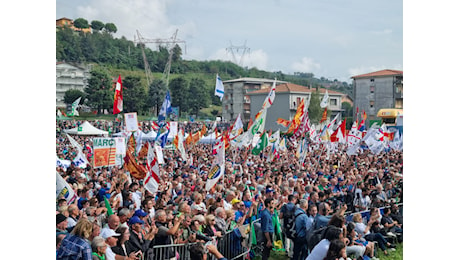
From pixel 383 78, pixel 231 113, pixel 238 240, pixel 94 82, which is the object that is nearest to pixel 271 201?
pixel 238 240

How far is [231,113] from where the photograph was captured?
88062 millimetres

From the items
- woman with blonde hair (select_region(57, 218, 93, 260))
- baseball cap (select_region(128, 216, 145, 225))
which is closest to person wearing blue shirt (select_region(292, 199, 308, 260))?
baseball cap (select_region(128, 216, 145, 225))

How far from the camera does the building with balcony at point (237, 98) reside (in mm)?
86062

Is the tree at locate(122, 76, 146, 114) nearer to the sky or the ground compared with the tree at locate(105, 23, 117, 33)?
nearer to the ground

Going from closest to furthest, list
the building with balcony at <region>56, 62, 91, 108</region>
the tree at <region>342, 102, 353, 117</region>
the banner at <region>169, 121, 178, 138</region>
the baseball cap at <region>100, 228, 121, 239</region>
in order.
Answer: the baseball cap at <region>100, 228, 121, 239</region> < the building with balcony at <region>56, 62, 91, 108</region> < the banner at <region>169, 121, 178, 138</region> < the tree at <region>342, 102, 353, 117</region>

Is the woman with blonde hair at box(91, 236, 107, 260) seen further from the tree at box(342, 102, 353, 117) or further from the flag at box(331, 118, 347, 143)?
the tree at box(342, 102, 353, 117)

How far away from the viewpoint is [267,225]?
803 centimetres

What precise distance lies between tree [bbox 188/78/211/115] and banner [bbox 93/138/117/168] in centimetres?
7628

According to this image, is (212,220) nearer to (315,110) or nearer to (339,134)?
(339,134)

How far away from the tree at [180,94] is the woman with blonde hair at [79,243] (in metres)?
81.4

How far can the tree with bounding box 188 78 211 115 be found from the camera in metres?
89.1
